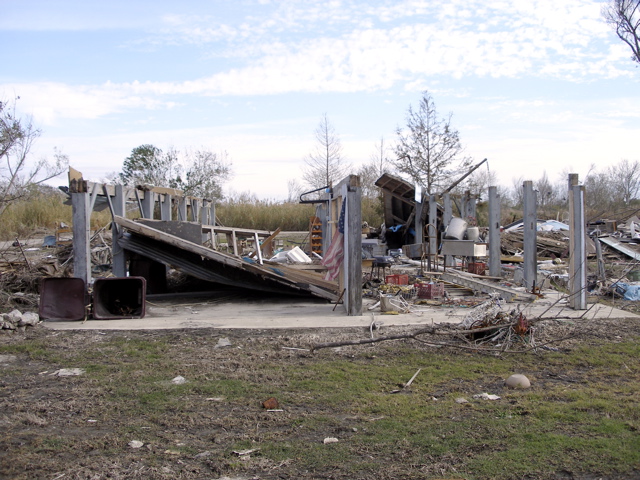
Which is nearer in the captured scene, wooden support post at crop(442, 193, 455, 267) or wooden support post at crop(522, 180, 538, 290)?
wooden support post at crop(522, 180, 538, 290)

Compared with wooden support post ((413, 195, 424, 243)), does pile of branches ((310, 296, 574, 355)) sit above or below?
below

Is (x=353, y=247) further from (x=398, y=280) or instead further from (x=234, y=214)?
(x=234, y=214)

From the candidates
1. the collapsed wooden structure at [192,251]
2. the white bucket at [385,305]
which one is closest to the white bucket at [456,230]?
the collapsed wooden structure at [192,251]

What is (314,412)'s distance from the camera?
457cm

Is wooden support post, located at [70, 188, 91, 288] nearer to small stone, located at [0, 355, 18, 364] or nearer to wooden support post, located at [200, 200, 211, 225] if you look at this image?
small stone, located at [0, 355, 18, 364]

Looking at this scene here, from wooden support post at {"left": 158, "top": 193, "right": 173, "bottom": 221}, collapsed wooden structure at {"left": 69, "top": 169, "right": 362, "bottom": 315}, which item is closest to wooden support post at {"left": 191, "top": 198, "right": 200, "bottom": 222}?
wooden support post at {"left": 158, "top": 193, "right": 173, "bottom": 221}

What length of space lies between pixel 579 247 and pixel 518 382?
4.92 metres

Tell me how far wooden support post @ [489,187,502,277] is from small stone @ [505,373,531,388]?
9085 millimetres

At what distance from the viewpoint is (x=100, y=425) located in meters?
4.29

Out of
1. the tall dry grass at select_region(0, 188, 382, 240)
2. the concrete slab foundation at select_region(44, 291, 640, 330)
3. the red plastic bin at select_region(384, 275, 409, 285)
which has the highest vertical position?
the tall dry grass at select_region(0, 188, 382, 240)

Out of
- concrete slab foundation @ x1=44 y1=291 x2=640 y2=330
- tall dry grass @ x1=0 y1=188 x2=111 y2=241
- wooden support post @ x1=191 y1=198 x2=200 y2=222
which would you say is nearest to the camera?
concrete slab foundation @ x1=44 y1=291 x2=640 y2=330

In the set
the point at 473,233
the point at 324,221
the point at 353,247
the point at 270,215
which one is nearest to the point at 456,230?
the point at 473,233

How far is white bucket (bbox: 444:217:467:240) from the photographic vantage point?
14914 millimetres

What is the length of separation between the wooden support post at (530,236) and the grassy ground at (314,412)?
4.71 metres
